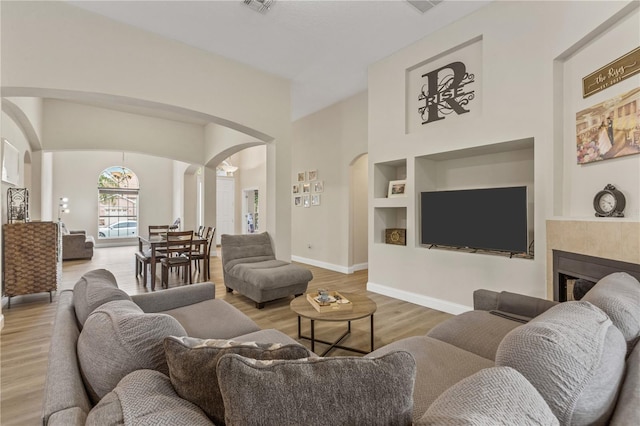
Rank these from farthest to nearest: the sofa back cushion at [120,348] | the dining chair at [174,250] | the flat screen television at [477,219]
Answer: the dining chair at [174,250]
the flat screen television at [477,219]
the sofa back cushion at [120,348]

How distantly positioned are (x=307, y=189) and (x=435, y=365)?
5.57 meters

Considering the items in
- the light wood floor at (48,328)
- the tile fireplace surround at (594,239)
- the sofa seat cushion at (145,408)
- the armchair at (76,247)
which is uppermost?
the tile fireplace surround at (594,239)

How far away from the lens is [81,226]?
964cm

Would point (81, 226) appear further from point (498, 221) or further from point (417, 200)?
point (498, 221)

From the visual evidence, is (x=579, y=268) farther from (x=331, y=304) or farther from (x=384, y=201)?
(x=384, y=201)

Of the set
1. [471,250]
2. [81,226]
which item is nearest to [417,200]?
[471,250]

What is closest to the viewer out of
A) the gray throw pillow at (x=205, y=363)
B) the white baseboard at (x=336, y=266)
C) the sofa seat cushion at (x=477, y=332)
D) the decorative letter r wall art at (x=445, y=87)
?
the gray throw pillow at (x=205, y=363)

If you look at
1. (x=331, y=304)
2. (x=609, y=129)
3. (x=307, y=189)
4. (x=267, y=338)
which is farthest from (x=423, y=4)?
(x=307, y=189)

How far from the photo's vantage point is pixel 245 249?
14.5ft

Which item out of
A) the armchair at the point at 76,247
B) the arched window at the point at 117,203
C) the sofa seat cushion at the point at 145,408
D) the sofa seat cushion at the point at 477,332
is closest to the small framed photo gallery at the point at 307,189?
the sofa seat cushion at the point at 477,332

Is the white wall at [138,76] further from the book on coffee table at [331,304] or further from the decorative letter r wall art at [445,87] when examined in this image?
the book on coffee table at [331,304]

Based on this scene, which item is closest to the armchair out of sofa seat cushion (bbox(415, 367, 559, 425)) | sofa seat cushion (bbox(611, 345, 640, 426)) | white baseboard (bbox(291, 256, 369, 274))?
white baseboard (bbox(291, 256, 369, 274))

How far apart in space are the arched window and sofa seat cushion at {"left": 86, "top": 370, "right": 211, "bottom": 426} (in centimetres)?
1141

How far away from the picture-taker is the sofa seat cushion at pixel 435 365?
4.13 feet
